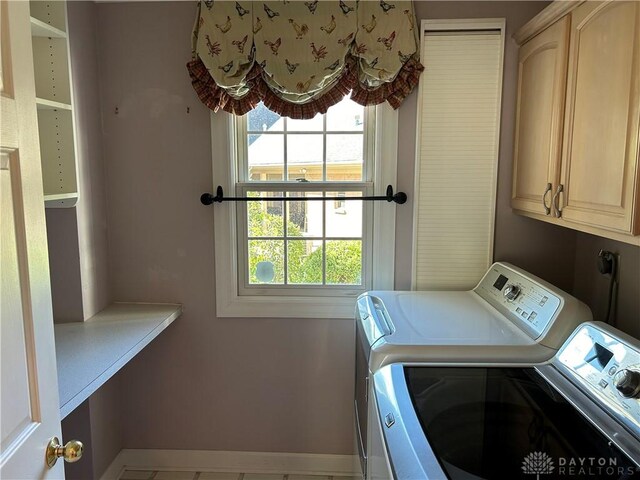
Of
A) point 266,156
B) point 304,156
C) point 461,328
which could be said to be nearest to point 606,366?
point 461,328

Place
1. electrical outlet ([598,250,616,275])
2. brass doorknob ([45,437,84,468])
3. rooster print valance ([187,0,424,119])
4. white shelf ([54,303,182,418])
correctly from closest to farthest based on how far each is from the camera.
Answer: brass doorknob ([45,437,84,468]) → white shelf ([54,303,182,418]) → electrical outlet ([598,250,616,275]) → rooster print valance ([187,0,424,119])

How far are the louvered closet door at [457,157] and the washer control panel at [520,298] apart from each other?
0.54ft

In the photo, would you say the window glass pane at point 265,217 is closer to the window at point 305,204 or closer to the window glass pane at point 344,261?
the window at point 305,204

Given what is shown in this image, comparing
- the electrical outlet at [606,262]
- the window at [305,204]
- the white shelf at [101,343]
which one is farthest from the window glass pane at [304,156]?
the electrical outlet at [606,262]

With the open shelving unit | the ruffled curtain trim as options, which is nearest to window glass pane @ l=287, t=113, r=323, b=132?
the ruffled curtain trim

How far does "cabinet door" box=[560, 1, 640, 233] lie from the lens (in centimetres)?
124

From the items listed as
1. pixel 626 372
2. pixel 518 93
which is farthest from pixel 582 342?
pixel 518 93

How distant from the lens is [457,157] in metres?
2.13

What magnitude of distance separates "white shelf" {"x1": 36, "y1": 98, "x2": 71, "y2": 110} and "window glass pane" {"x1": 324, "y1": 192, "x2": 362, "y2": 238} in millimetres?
1132

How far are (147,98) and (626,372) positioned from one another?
80.5 inches

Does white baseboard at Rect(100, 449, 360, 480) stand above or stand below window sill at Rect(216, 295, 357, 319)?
below

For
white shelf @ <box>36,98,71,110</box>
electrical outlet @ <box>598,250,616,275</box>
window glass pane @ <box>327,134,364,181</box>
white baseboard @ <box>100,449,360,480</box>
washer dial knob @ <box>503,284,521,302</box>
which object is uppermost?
white shelf @ <box>36,98,71,110</box>

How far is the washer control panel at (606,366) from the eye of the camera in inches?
44.4

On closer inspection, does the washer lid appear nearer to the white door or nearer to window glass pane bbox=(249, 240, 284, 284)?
window glass pane bbox=(249, 240, 284, 284)
